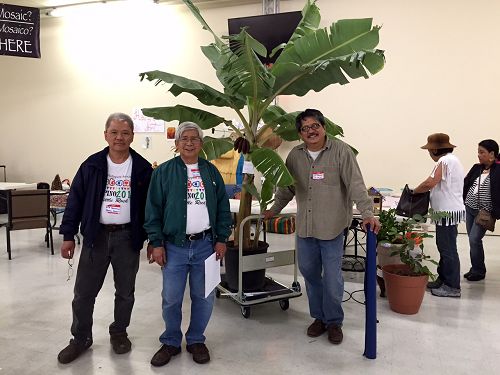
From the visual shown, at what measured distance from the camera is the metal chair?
15.2 ft

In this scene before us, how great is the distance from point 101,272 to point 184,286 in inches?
19.9

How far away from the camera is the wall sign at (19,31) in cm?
548

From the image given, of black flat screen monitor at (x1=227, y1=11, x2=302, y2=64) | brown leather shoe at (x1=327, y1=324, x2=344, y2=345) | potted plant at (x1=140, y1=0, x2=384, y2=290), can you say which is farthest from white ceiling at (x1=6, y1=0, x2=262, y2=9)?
brown leather shoe at (x1=327, y1=324, x2=344, y2=345)

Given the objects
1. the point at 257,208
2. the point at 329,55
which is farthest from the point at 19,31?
the point at 329,55

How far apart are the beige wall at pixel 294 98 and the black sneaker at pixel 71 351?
4.86 metres

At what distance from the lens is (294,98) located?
Answer: 6609 mm

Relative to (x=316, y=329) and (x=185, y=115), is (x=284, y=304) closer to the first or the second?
(x=316, y=329)

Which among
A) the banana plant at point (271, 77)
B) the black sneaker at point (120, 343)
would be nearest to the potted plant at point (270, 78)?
the banana plant at point (271, 77)

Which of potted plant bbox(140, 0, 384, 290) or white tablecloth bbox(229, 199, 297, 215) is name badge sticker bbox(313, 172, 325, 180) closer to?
potted plant bbox(140, 0, 384, 290)

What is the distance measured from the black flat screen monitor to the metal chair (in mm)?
3587

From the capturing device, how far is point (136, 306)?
10.8ft

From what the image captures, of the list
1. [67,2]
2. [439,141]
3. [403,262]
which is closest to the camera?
[403,262]

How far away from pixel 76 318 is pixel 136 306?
0.87m

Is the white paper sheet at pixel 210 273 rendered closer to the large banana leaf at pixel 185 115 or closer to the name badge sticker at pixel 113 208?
the name badge sticker at pixel 113 208
